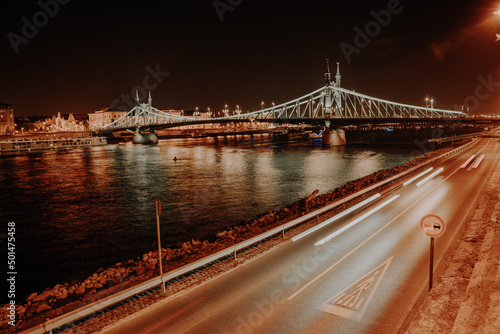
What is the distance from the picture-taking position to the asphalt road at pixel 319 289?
21.3 feet

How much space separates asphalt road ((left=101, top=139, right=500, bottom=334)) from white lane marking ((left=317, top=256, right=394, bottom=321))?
0.02 m

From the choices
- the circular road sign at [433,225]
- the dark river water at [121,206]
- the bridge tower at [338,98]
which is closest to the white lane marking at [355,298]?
the circular road sign at [433,225]

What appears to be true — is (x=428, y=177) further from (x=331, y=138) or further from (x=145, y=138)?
(x=145, y=138)

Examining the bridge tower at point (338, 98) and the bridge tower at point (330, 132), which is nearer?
the bridge tower at point (330, 132)

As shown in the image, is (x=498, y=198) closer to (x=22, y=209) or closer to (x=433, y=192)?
(x=433, y=192)

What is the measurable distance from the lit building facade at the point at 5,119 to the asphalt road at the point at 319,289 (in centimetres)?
17252

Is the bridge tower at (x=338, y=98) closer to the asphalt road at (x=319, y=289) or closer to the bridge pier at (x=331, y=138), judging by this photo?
the bridge pier at (x=331, y=138)

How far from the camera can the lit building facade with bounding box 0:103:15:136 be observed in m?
143

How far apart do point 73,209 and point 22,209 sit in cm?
421

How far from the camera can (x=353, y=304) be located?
276 inches

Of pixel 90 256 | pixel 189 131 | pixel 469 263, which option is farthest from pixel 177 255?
pixel 189 131

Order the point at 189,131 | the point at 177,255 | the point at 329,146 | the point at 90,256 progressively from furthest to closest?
1. the point at 189,131
2. the point at 329,146
3. the point at 90,256
4. the point at 177,255

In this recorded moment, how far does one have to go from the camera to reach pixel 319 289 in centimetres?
774

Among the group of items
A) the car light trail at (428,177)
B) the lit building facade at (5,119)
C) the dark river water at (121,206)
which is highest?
the lit building facade at (5,119)
